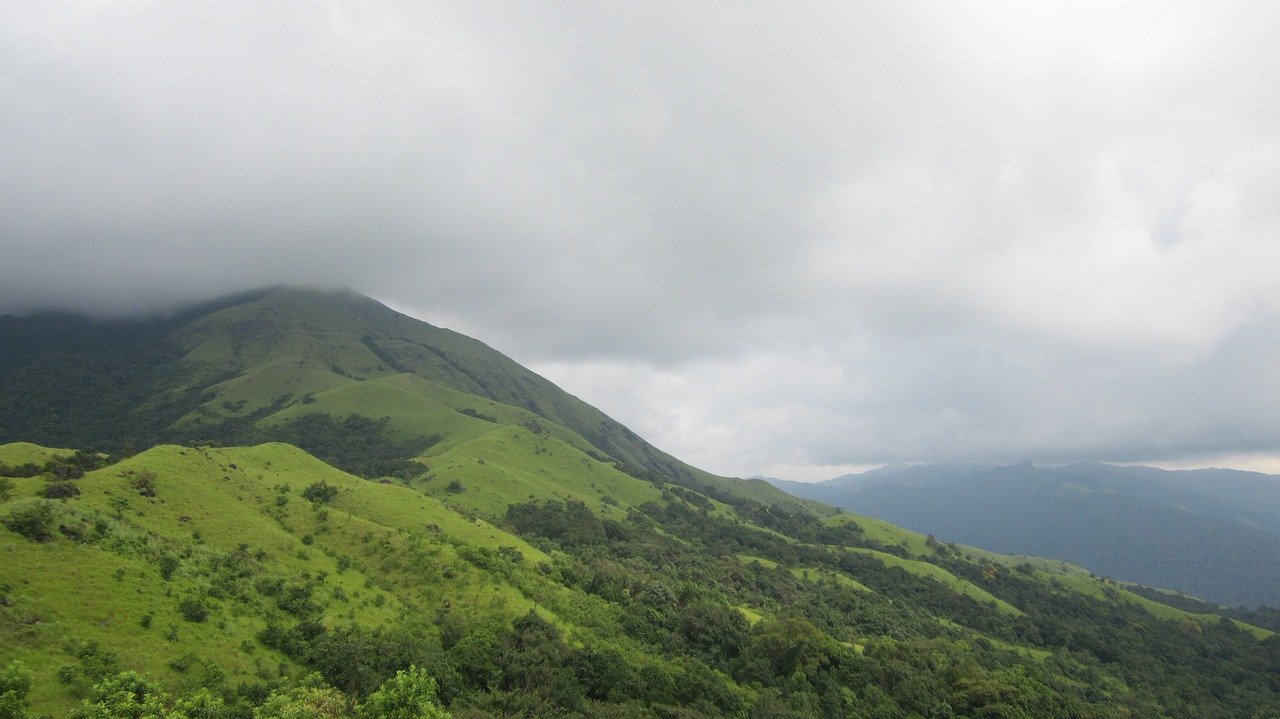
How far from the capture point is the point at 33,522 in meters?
32.0

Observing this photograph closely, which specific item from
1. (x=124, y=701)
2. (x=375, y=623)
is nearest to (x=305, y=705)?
(x=124, y=701)

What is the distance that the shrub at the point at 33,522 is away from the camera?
3134 centimetres

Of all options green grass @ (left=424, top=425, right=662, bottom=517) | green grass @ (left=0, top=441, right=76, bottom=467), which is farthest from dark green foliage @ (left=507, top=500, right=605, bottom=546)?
green grass @ (left=0, top=441, right=76, bottom=467)

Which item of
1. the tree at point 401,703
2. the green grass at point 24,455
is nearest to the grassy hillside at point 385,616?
the green grass at point 24,455

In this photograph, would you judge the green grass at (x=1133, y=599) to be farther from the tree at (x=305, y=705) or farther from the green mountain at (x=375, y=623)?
the tree at (x=305, y=705)

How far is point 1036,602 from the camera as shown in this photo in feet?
490

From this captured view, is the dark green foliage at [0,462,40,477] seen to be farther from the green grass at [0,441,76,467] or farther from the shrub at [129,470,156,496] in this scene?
the shrub at [129,470,156,496]

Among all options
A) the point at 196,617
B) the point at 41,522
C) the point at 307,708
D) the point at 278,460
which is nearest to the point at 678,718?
the point at 307,708

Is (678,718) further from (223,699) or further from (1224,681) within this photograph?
(1224,681)

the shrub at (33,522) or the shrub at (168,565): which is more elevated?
the shrub at (33,522)

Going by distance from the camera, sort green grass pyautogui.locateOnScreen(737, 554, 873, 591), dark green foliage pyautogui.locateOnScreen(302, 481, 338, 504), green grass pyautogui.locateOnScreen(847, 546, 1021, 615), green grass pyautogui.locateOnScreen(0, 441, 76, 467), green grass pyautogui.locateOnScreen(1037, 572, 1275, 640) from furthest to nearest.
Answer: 1. green grass pyautogui.locateOnScreen(1037, 572, 1275, 640)
2. green grass pyautogui.locateOnScreen(847, 546, 1021, 615)
3. green grass pyautogui.locateOnScreen(737, 554, 873, 591)
4. dark green foliage pyautogui.locateOnScreen(302, 481, 338, 504)
5. green grass pyautogui.locateOnScreen(0, 441, 76, 467)

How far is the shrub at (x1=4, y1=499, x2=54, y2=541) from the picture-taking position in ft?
103

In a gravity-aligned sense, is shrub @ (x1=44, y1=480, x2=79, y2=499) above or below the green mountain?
above

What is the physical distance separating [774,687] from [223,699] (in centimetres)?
3825
